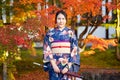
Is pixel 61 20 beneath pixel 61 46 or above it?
above

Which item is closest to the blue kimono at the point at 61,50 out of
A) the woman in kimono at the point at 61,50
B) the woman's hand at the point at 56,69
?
the woman in kimono at the point at 61,50

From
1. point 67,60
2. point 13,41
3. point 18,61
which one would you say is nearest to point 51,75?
point 67,60

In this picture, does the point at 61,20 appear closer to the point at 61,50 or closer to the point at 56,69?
the point at 61,50

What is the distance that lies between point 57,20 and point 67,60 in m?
0.75

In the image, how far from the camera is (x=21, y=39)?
34.6ft

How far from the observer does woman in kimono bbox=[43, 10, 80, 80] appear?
618 centimetres

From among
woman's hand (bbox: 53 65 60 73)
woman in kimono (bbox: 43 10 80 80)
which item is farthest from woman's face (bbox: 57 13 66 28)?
woman's hand (bbox: 53 65 60 73)

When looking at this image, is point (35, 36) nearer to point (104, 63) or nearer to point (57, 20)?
point (57, 20)

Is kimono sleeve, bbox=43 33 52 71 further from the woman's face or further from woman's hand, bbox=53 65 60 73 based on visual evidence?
the woman's face

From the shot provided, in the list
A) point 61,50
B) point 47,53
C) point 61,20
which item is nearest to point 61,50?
point 61,50

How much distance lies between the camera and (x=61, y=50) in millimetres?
6180

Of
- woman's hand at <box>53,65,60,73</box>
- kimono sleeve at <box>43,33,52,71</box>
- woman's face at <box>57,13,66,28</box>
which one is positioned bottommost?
woman's hand at <box>53,65,60,73</box>

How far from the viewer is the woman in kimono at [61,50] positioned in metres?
6.18

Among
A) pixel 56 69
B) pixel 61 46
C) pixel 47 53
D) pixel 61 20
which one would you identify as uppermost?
pixel 61 20
